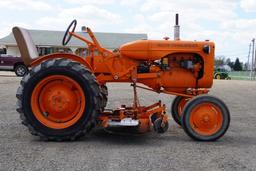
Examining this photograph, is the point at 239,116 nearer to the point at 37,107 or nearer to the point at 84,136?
the point at 84,136

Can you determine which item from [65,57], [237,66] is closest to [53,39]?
[65,57]

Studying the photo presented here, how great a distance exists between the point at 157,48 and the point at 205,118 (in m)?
1.50

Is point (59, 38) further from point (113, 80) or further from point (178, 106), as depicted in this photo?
point (113, 80)

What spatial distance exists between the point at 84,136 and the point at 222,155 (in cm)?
240

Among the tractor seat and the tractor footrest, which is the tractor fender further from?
the tractor footrest

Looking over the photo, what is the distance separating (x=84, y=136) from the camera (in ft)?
24.1

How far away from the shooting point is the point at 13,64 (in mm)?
30547

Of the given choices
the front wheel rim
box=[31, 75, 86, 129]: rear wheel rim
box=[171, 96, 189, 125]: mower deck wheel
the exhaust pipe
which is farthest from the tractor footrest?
the front wheel rim

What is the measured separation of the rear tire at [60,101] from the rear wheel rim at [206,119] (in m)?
1.67

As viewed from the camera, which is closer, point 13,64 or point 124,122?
point 124,122

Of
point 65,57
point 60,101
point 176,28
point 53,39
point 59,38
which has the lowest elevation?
point 60,101

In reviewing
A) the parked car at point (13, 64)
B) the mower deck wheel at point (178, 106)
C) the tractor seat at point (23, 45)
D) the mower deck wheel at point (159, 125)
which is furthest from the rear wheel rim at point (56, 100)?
the parked car at point (13, 64)


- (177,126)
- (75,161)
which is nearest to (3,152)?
(75,161)

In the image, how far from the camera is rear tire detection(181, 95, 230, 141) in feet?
23.8
